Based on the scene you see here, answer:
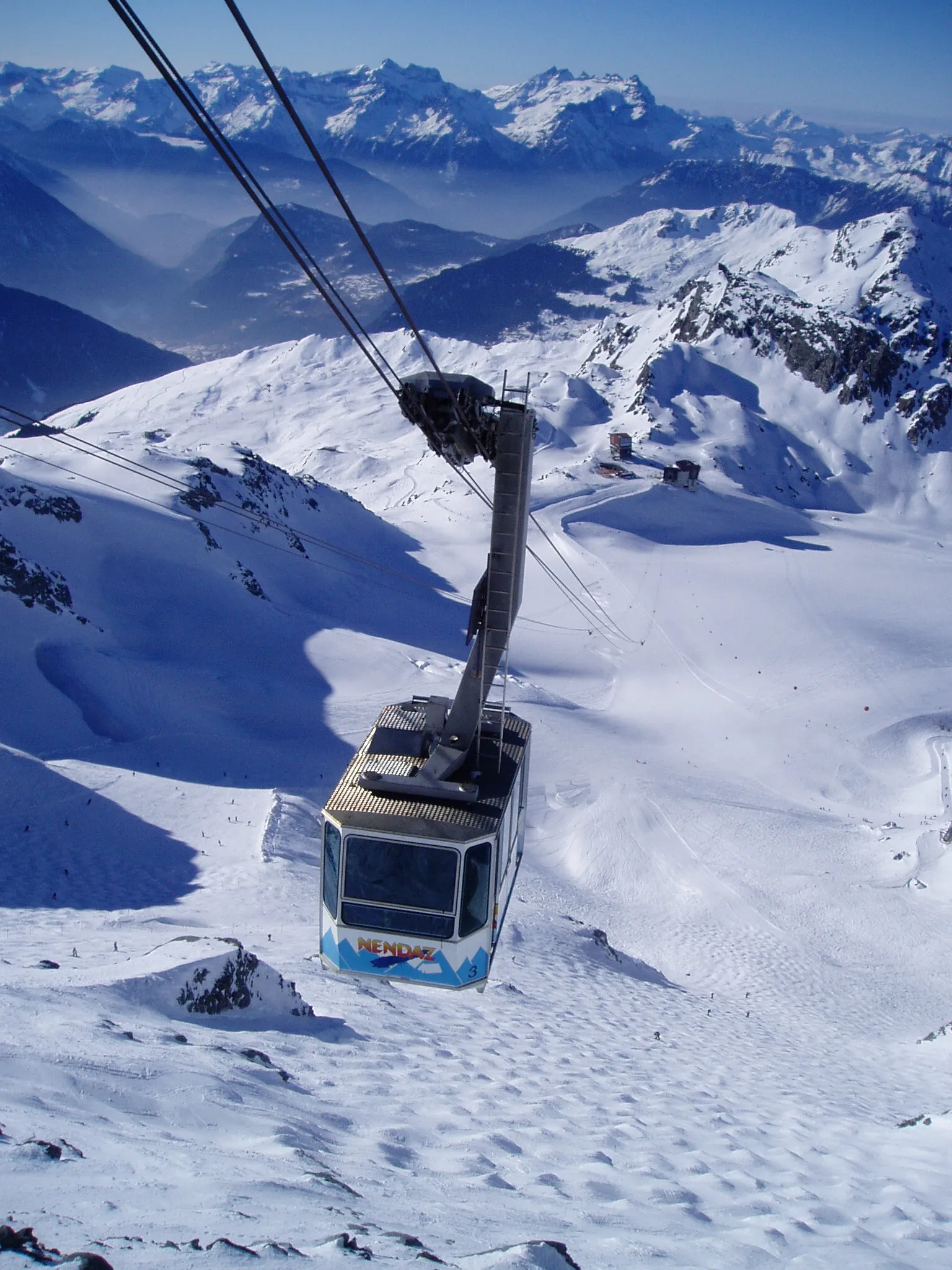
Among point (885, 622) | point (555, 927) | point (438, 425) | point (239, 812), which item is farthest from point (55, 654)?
point (885, 622)

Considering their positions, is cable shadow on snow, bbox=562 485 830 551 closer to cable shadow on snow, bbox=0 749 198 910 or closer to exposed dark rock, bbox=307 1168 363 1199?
cable shadow on snow, bbox=0 749 198 910

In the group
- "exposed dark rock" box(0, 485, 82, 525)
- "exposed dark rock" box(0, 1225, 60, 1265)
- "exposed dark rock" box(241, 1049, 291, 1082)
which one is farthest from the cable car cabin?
"exposed dark rock" box(0, 485, 82, 525)

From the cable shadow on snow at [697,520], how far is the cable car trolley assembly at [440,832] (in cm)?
5393

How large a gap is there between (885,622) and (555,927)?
3906 centimetres

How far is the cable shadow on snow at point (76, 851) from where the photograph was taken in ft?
56.4

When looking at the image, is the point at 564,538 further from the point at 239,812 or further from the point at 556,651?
the point at 239,812

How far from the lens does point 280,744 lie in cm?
2964

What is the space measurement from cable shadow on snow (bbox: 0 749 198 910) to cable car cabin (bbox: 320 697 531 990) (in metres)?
8.12

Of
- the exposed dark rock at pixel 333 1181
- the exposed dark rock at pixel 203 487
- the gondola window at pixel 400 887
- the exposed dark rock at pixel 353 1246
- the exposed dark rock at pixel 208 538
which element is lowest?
the exposed dark rock at pixel 333 1181

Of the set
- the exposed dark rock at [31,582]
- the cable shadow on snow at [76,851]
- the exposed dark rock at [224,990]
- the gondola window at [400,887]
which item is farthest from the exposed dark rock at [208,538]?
the gondola window at [400,887]

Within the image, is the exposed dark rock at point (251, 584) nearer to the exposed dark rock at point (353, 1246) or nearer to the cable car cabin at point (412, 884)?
the cable car cabin at point (412, 884)

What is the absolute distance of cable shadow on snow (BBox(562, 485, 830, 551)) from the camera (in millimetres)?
68125

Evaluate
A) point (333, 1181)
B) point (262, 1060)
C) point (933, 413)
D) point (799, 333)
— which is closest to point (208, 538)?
point (262, 1060)

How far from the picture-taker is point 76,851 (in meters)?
19.3
